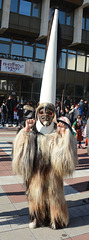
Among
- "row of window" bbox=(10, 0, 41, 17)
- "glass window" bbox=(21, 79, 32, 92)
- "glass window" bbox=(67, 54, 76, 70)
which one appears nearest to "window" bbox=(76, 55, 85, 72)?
"glass window" bbox=(67, 54, 76, 70)

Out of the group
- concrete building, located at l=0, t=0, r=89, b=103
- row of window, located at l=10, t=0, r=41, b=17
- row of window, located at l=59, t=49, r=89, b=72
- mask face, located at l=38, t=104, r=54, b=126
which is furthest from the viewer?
row of window, located at l=59, t=49, r=89, b=72

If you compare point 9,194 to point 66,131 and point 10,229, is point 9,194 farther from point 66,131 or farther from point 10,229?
point 66,131

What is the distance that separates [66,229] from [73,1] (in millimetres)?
17649

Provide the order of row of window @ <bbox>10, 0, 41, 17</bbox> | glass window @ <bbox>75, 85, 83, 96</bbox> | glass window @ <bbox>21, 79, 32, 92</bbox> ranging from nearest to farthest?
1. row of window @ <bbox>10, 0, 41, 17</bbox>
2. glass window @ <bbox>21, 79, 32, 92</bbox>
3. glass window @ <bbox>75, 85, 83, 96</bbox>

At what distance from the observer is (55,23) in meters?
5.10

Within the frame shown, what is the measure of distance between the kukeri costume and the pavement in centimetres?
13

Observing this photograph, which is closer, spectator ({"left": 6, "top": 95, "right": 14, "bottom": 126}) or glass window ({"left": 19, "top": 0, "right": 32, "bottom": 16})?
spectator ({"left": 6, "top": 95, "right": 14, "bottom": 126})

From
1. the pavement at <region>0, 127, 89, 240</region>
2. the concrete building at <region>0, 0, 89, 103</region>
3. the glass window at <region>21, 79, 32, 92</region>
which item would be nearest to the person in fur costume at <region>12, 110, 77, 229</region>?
the pavement at <region>0, 127, 89, 240</region>

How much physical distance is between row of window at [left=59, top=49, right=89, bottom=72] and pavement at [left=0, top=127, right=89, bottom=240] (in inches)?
638

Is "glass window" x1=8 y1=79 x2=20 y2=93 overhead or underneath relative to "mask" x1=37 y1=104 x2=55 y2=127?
overhead

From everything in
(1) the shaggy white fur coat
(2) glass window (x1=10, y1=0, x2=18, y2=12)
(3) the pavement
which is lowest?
(3) the pavement

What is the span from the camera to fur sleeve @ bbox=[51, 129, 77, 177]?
2.82m

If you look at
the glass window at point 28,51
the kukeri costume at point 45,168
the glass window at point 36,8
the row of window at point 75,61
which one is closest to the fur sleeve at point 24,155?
the kukeri costume at point 45,168

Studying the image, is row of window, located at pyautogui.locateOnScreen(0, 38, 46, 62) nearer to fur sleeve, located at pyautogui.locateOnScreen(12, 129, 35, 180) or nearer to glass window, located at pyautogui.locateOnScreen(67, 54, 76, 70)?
glass window, located at pyautogui.locateOnScreen(67, 54, 76, 70)
